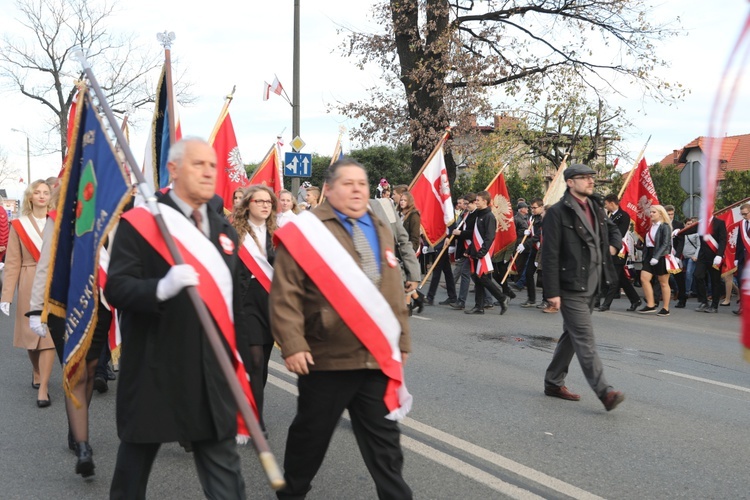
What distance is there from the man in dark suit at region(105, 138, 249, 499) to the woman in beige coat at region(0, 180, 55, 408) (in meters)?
3.55

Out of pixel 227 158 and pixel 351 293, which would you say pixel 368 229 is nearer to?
pixel 351 293

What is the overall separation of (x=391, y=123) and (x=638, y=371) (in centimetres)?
1536

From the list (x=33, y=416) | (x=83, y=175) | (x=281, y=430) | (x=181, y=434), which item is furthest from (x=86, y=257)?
(x=33, y=416)

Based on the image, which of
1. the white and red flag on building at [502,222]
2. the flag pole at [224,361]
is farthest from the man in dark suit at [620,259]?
the flag pole at [224,361]

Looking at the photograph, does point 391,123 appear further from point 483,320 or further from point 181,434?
point 181,434

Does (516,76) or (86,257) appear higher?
(516,76)

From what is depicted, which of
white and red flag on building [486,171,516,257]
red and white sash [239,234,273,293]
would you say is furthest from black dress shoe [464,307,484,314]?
red and white sash [239,234,273,293]

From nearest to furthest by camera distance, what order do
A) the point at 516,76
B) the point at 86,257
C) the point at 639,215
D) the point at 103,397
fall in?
the point at 86,257 < the point at 103,397 < the point at 639,215 < the point at 516,76

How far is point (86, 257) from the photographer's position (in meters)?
3.99

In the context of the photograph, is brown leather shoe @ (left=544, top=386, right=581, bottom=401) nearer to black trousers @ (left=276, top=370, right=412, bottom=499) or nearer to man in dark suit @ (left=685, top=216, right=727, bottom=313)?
black trousers @ (left=276, top=370, right=412, bottom=499)

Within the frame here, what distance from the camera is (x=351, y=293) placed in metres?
3.50

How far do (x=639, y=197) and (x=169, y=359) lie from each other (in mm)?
12167

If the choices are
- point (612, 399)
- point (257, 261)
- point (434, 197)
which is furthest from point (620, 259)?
point (257, 261)

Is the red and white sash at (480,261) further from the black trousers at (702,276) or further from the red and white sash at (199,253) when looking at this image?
the red and white sash at (199,253)
